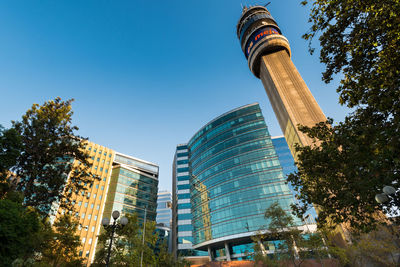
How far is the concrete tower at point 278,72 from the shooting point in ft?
150

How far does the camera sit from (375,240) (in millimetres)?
20859

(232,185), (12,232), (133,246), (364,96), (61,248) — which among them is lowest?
(12,232)

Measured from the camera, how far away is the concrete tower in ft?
150

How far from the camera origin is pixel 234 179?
5594 centimetres

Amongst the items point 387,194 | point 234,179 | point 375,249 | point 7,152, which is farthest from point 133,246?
point 234,179

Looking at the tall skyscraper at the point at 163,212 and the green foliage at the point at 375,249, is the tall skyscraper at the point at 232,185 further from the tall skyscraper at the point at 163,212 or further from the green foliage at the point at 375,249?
the tall skyscraper at the point at 163,212

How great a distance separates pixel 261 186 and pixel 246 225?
10349 millimetres

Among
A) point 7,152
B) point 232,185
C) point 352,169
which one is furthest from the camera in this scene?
point 232,185

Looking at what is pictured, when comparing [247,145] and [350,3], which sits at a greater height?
[247,145]

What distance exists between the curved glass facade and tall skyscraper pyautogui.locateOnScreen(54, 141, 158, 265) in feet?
73.8

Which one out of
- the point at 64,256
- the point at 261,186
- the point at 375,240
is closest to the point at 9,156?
the point at 64,256

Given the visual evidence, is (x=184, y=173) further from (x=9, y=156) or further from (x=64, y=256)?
(x=9, y=156)

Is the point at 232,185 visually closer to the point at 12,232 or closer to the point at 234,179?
the point at 234,179

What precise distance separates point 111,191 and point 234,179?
4435cm
